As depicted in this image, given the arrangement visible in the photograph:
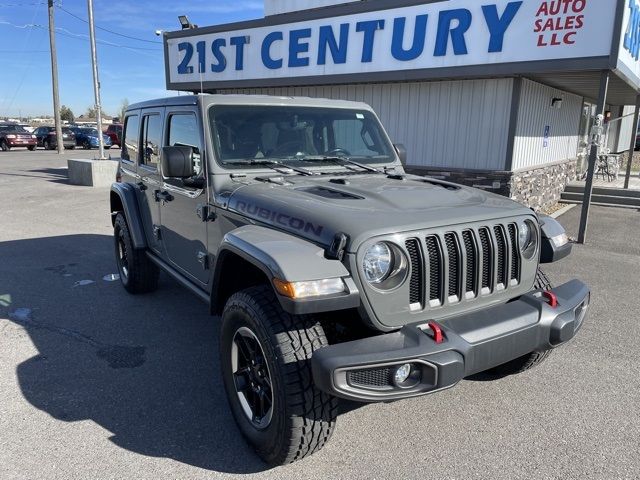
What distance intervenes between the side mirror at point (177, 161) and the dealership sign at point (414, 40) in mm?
6566

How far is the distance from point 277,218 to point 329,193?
1.33 ft

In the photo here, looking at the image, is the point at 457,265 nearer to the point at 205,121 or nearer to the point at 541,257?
the point at 541,257

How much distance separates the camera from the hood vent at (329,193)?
2.89 metres

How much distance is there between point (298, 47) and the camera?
10.5 metres

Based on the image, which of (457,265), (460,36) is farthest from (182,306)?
(460,36)

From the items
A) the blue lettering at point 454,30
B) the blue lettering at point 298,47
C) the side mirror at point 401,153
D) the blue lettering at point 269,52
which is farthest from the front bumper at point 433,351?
the blue lettering at point 269,52

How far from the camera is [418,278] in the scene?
2480 millimetres

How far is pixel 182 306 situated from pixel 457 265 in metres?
3.19

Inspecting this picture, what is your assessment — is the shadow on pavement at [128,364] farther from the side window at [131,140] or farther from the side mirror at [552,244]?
the side mirror at [552,244]

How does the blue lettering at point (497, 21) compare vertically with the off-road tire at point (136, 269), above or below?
above

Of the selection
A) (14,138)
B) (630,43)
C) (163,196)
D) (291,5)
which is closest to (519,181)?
(630,43)

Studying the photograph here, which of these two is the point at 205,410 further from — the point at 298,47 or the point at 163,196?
the point at 298,47

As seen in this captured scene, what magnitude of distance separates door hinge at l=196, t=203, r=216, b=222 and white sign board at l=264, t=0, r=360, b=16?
1133 cm

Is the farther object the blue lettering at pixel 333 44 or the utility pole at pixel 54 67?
the utility pole at pixel 54 67
